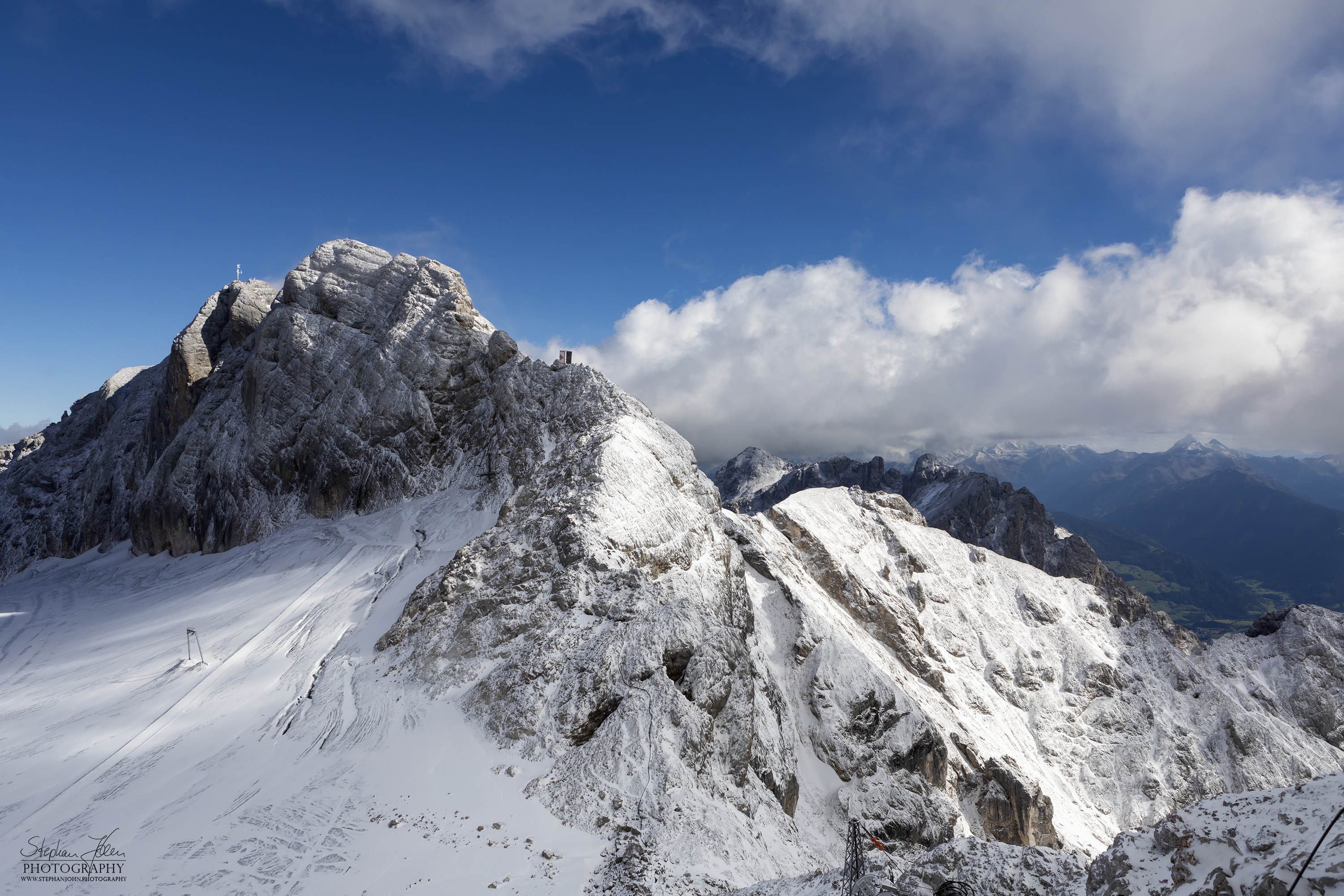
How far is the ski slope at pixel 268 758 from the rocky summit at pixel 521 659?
184 millimetres

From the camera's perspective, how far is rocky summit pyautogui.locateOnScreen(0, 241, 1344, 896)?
21531 millimetres

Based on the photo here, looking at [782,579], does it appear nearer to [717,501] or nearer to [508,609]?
[717,501]

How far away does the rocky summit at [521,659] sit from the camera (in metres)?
21.5

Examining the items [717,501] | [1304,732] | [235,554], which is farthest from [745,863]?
[1304,732]

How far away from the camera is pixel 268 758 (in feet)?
82.2

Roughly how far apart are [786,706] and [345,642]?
30375mm

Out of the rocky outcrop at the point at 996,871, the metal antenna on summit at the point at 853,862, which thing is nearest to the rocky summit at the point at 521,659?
the rocky outcrop at the point at 996,871

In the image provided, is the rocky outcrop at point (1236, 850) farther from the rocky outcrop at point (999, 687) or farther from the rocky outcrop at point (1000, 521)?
the rocky outcrop at point (1000, 521)

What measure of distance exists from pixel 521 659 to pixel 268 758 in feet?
37.4

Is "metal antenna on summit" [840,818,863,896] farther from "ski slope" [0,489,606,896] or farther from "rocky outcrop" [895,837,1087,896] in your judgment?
"ski slope" [0,489,606,896]

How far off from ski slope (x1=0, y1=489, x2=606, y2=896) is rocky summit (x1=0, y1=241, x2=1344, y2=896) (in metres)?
0.18

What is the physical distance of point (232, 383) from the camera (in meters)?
71.8

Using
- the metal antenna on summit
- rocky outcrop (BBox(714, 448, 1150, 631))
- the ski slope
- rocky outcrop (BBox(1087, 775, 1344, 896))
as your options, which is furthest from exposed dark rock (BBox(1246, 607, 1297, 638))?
the ski slope

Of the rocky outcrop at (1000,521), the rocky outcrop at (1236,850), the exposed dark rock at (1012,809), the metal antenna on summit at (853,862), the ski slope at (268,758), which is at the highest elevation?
the rocky outcrop at (1000,521)
